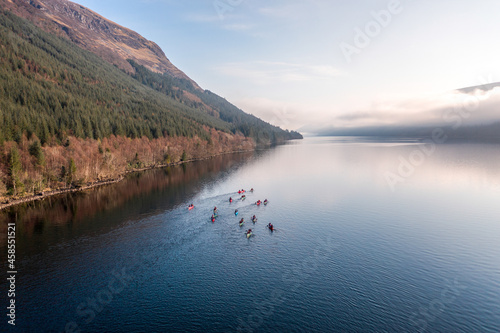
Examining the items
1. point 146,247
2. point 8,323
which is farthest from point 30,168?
point 8,323

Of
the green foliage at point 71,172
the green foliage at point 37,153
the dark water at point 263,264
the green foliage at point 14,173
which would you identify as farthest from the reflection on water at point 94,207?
the green foliage at point 37,153

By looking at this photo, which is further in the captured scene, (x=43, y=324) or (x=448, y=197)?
(x=448, y=197)

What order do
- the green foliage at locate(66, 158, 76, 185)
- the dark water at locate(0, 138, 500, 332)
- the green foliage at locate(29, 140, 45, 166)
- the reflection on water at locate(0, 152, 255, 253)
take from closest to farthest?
1. the dark water at locate(0, 138, 500, 332)
2. the reflection on water at locate(0, 152, 255, 253)
3. the green foliage at locate(29, 140, 45, 166)
4. the green foliage at locate(66, 158, 76, 185)

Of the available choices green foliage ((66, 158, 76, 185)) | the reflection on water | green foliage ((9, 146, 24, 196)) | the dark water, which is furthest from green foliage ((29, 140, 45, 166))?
the dark water

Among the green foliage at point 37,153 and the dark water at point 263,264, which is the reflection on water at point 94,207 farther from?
the green foliage at point 37,153

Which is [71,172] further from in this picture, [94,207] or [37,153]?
[94,207]

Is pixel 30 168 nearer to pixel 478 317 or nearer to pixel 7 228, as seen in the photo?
pixel 7 228

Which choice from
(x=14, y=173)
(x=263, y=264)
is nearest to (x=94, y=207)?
(x=14, y=173)

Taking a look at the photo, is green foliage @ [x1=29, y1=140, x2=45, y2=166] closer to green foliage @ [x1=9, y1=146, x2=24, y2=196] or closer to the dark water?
green foliage @ [x1=9, y1=146, x2=24, y2=196]
